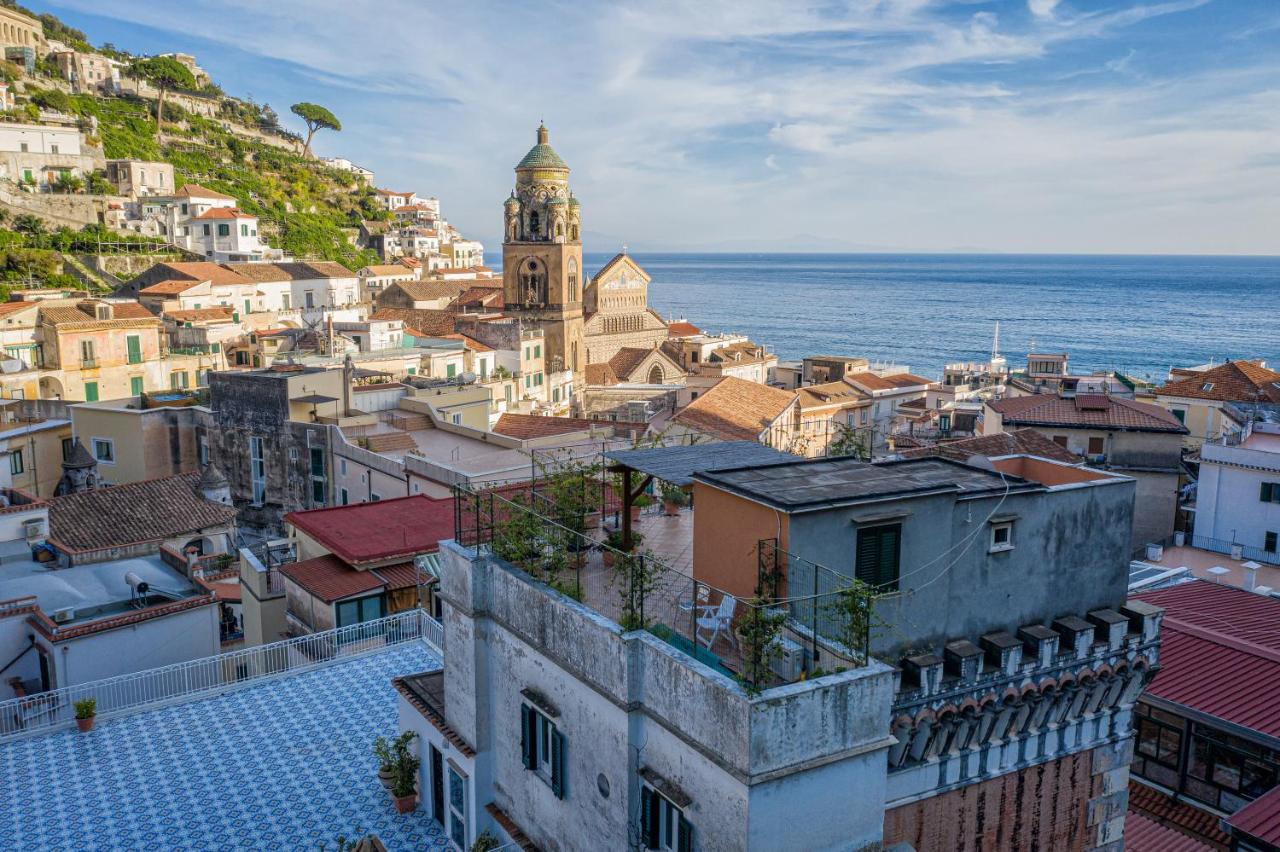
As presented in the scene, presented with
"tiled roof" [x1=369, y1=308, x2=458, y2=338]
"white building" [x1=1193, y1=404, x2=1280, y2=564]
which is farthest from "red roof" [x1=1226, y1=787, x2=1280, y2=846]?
"tiled roof" [x1=369, y1=308, x2=458, y2=338]

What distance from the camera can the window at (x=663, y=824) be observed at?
7434 millimetres

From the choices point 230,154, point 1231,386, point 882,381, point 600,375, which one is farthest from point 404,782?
point 230,154

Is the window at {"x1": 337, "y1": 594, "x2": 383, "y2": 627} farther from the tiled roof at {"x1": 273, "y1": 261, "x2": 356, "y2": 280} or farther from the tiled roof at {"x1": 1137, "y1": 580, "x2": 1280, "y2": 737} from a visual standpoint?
the tiled roof at {"x1": 273, "y1": 261, "x2": 356, "y2": 280}

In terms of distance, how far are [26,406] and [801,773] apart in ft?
114

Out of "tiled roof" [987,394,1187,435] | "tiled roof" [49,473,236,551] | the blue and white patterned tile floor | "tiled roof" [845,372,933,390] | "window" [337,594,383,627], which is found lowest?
the blue and white patterned tile floor

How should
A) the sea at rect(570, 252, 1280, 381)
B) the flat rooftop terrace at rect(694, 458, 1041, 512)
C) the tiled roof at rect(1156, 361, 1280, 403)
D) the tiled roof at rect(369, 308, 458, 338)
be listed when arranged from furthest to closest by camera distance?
the sea at rect(570, 252, 1280, 381)
the tiled roof at rect(369, 308, 458, 338)
the tiled roof at rect(1156, 361, 1280, 403)
the flat rooftop terrace at rect(694, 458, 1041, 512)

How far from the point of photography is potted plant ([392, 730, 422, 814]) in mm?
11344

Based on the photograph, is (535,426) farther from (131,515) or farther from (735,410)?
(131,515)

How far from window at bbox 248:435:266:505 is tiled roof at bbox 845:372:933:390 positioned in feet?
101

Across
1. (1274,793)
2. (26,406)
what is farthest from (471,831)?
(26,406)

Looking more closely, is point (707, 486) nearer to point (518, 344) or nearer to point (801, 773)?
point (801, 773)

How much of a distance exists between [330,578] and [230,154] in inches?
4208

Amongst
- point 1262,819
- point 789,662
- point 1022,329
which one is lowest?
point 1022,329

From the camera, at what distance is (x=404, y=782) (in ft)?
37.3
